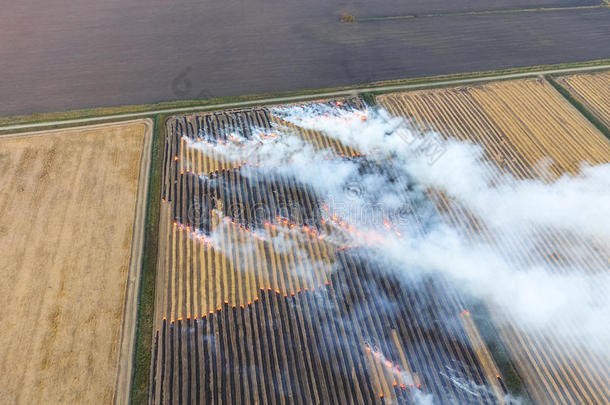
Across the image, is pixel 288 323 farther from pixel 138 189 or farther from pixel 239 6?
pixel 239 6

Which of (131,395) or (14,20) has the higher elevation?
(14,20)

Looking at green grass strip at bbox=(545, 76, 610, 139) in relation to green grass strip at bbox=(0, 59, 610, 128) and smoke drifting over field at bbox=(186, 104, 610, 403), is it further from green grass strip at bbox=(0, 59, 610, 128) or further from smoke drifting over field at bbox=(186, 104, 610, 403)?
smoke drifting over field at bbox=(186, 104, 610, 403)

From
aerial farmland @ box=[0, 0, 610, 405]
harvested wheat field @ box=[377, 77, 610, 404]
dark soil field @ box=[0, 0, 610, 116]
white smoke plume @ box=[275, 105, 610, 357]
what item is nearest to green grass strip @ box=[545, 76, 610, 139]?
aerial farmland @ box=[0, 0, 610, 405]

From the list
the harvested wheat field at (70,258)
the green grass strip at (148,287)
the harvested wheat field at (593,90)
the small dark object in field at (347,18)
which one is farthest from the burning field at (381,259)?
the small dark object in field at (347,18)

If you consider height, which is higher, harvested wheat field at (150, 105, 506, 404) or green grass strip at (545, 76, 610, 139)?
green grass strip at (545, 76, 610, 139)

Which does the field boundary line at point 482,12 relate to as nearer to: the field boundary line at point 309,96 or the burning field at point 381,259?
the field boundary line at point 309,96

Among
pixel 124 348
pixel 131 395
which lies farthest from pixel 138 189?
pixel 131 395
